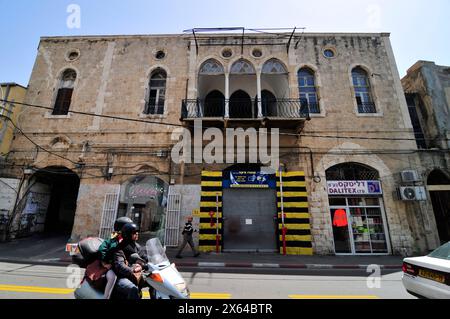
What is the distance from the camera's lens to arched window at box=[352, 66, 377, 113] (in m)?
11.3

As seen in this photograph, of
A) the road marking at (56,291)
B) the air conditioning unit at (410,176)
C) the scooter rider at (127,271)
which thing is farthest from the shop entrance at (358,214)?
the scooter rider at (127,271)

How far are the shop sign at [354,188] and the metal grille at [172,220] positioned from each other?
24.0 feet

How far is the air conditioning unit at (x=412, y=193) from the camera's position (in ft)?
30.3

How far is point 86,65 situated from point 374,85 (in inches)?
652

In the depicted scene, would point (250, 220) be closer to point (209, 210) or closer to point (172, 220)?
point (209, 210)

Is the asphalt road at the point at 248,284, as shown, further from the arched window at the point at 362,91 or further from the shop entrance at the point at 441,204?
the arched window at the point at 362,91

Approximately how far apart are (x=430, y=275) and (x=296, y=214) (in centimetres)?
602

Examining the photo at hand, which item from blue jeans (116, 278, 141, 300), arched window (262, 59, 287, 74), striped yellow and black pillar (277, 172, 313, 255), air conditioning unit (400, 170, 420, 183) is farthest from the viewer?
arched window (262, 59, 287, 74)

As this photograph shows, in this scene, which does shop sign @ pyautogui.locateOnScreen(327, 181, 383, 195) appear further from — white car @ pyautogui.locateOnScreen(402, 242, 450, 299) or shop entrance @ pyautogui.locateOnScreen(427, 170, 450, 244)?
white car @ pyautogui.locateOnScreen(402, 242, 450, 299)

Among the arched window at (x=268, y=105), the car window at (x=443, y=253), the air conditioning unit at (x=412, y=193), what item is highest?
the arched window at (x=268, y=105)


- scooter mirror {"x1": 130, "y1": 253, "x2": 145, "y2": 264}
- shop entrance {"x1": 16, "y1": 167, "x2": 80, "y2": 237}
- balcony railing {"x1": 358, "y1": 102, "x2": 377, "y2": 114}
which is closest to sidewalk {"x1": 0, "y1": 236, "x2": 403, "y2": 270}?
shop entrance {"x1": 16, "y1": 167, "x2": 80, "y2": 237}

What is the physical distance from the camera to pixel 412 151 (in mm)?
10219

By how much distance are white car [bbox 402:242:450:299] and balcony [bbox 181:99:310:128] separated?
7048mm
